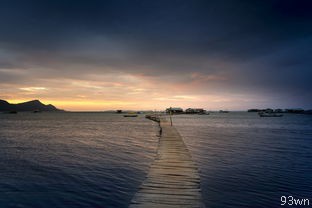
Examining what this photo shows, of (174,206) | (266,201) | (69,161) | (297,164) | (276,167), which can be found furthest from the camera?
(69,161)

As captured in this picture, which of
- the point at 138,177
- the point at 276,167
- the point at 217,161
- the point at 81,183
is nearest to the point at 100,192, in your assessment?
the point at 81,183

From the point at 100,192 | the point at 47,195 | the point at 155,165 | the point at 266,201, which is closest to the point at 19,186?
the point at 47,195

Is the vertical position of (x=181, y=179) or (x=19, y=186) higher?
(x=181, y=179)

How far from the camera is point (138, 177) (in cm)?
1208

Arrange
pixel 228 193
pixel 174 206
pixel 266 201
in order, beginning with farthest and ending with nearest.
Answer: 1. pixel 228 193
2. pixel 266 201
3. pixel 174 206

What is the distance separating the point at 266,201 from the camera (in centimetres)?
862

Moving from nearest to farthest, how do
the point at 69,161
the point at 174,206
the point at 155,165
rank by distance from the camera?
the point at 174,206
the point at 155,165
the point at 69,161

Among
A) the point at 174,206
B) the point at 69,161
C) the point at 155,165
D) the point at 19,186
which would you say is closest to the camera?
the point at 174,206

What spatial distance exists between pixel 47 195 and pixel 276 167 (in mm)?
12510

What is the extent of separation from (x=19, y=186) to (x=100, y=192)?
4.08 meters

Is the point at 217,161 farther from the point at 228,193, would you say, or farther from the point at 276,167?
the point at 228,193

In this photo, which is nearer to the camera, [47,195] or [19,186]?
[47,195]

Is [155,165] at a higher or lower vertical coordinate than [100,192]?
higher

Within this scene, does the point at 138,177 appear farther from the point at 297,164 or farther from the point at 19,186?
the point at 297,164
